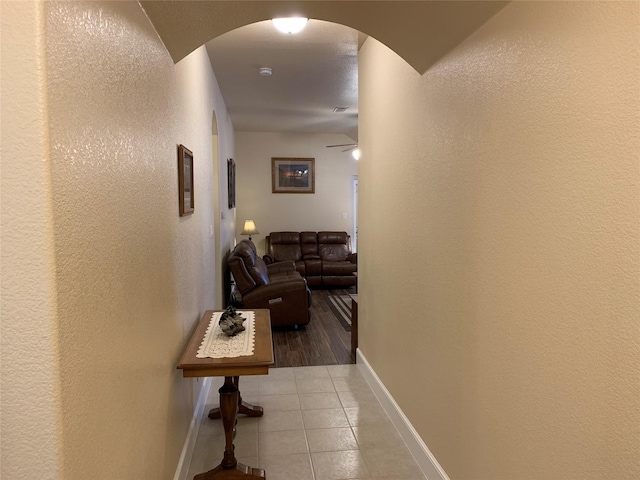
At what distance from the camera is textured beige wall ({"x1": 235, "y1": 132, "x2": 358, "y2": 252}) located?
811 centimetres

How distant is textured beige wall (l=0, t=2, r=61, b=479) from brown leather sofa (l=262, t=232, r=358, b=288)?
21.4 ft

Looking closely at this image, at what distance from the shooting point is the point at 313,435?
2.80 metres

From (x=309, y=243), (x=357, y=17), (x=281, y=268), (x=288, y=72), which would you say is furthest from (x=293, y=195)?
(x=357, y=17)

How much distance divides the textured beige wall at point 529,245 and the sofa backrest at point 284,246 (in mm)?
5439

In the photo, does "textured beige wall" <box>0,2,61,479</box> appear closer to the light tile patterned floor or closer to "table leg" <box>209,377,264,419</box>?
the light tile patterned floor

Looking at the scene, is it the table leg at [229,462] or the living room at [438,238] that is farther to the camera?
the table leg at [229,462]

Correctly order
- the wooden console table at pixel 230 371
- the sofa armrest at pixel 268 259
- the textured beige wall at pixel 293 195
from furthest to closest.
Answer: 1. the textured beige wall at pixel 293 195
2. the sofa armrest at pixel 268 259
3. the wooden console table at pixel 230 371

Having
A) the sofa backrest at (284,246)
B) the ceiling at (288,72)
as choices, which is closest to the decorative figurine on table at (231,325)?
the ceiling at (288,72)

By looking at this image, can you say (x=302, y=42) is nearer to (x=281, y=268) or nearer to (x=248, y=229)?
(x=281, y=268)

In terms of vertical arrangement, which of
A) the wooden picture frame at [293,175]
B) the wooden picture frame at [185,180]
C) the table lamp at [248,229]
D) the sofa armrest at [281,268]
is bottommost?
the sofa armrest at [281,268]

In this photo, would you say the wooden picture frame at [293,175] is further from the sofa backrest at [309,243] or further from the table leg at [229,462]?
the table leg at [229,462]

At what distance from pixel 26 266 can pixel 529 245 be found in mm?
1327

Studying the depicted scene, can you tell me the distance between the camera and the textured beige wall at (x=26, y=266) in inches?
32.9

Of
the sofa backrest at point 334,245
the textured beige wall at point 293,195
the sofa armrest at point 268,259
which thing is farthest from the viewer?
the textured beige wall at point 293,195
